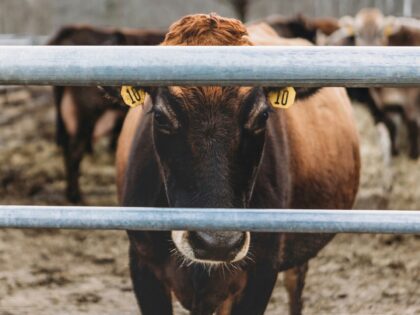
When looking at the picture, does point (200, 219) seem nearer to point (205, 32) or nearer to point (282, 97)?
point (282, 97)

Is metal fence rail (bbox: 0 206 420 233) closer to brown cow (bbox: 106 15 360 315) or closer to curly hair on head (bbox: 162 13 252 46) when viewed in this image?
brown cow (bbox: 106 15 360 315)

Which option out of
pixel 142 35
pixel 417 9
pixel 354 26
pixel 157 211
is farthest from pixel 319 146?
pixel 417 9

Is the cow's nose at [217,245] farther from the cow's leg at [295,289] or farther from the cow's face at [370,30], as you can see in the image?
the cow's face at [370,30]

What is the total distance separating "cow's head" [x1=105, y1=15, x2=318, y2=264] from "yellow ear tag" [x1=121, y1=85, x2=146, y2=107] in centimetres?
9

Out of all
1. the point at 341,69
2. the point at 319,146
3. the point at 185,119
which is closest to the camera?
the point at 341,69

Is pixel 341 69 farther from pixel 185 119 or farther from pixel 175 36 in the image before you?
pixel 175 36

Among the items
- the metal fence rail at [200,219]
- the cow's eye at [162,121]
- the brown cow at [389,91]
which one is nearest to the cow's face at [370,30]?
the brown cow at [389,91]

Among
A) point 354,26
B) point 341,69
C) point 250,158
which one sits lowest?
point 354,26

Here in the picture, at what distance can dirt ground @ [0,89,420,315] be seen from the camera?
14.0ft

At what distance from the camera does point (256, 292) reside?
2740mm

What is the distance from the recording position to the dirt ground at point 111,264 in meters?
4.27

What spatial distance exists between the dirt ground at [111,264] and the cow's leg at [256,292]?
1.33 m

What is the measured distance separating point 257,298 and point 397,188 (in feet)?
16.3

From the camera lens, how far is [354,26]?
10.4 metres
